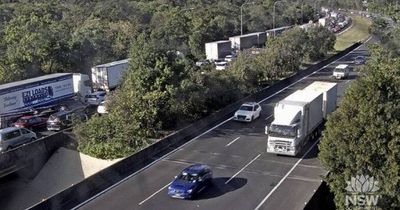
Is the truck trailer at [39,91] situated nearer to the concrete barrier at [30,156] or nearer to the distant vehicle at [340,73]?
the concrete barrier at [30,156]

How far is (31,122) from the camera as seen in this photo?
37.3 metres

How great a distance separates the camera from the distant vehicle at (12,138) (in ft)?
104

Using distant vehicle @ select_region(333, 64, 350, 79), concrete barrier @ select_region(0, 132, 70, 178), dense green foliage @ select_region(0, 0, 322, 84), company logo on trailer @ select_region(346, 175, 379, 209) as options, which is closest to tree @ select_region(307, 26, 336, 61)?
distant vehicle @ select_region(333, 64, 350, 79)

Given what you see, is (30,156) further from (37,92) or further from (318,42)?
(318,42)

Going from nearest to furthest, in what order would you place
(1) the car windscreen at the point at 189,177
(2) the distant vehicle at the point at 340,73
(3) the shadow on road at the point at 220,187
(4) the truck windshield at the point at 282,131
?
1. (1) the car windscreen at the point at 189,177
2. (3) the shadow on road at the point at 220,187
3. (4) the truck windshield at the point at 282,131
4. (2) the distant vehicle at the point at 340,73

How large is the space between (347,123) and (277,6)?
113249 millimetres

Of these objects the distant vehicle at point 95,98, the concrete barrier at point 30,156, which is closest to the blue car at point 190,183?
the concrete barrier at point 30,156

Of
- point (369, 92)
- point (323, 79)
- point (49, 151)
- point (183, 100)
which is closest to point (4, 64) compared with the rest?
point (49, 151)

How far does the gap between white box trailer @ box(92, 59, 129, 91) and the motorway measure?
18.8 meters

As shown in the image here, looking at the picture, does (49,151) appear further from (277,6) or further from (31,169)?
(277,6)

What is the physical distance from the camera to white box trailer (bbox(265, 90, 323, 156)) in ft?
90.9

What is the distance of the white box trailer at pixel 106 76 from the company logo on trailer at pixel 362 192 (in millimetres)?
33013

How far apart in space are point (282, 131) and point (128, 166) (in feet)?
29.3

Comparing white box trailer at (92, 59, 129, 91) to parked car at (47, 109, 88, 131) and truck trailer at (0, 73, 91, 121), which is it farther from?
parked car at (47, 109, 88, 131)
